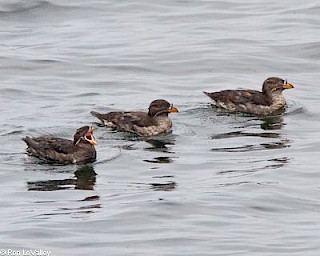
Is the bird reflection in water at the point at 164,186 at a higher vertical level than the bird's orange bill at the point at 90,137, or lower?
lower

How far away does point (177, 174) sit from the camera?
18.7m

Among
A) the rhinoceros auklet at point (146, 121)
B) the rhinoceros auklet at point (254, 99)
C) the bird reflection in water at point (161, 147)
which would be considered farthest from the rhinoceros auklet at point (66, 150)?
the rhinoceros auklet at point (254, 99)

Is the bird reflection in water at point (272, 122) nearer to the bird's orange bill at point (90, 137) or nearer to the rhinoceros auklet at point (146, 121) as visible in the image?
the rhinoceros auklet at point (146, 121)

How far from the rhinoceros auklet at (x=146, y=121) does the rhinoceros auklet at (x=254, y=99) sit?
165 cm

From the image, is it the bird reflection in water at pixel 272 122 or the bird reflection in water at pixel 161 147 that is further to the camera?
the bird reflection in water at pixel 272 122

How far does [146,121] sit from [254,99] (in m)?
2.49

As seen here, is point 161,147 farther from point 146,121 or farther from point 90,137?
point 90,137

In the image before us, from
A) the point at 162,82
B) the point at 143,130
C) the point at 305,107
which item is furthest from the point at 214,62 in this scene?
the point at 143,130

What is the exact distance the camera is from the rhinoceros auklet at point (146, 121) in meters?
21.7

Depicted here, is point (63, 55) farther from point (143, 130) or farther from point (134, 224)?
point (134, 224)

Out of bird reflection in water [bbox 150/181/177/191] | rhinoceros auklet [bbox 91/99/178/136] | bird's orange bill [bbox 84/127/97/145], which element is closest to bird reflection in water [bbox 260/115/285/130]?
rhinoceros auklet [bbox 91/99/178/136]

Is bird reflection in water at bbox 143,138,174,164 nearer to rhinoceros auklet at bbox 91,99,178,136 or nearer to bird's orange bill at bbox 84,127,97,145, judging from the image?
rhinoceros auklet at bbox 91,99,178,136

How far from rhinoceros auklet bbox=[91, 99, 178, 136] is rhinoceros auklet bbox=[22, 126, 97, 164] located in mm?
1976

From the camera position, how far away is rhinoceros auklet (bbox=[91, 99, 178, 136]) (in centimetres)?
2167
